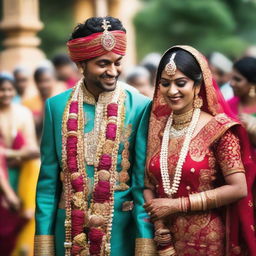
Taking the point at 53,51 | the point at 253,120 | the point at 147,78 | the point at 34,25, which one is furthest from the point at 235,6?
the point at 253,120

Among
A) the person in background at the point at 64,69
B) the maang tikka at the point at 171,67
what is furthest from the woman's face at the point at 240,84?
the person in background at the point at 64,69

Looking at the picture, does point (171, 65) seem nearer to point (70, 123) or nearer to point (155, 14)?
point (70, 123)

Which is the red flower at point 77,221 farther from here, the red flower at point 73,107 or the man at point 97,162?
the red flower at point 73,107

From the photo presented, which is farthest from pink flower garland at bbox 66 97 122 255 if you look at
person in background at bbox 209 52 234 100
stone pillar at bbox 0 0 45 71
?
stone pillar at bbox 0 0 45 71

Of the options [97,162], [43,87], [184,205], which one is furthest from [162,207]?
[43,87]

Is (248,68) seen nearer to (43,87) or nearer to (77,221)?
(77,221)

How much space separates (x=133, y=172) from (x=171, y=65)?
0.70 m

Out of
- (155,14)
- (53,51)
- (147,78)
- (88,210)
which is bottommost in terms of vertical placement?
(88,210)

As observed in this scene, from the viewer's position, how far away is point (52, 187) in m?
5.29

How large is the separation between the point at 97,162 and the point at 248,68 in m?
1.42

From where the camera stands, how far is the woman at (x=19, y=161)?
816 cm

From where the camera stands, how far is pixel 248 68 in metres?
5.91

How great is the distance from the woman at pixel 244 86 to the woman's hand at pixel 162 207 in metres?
1.13

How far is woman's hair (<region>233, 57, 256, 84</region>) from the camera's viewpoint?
19.3ft
